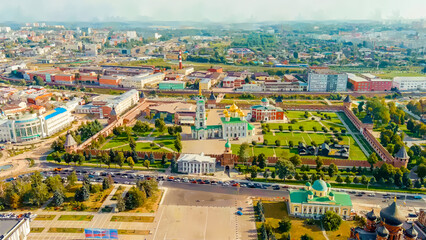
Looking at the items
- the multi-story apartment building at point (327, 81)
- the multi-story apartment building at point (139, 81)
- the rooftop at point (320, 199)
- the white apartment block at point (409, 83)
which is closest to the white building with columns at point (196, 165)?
the rooftop at point (320, 199)

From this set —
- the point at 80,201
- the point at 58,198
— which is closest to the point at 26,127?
the point at 58,198

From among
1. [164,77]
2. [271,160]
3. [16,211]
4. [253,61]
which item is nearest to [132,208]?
[16,211]

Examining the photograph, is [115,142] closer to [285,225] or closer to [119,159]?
[119,159]

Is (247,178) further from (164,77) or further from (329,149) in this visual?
(164,77)

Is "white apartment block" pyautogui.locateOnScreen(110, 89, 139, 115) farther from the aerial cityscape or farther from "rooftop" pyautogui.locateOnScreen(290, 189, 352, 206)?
"rooftop" pyautogui.locateOnScreen(290, 189, 352, 206)

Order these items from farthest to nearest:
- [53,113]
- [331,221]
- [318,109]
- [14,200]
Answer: [318,109]
[53,113]
[14,200]
[331,221]

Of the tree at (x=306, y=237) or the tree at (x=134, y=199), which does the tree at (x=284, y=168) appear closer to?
the tree at (x=306, y=237)
